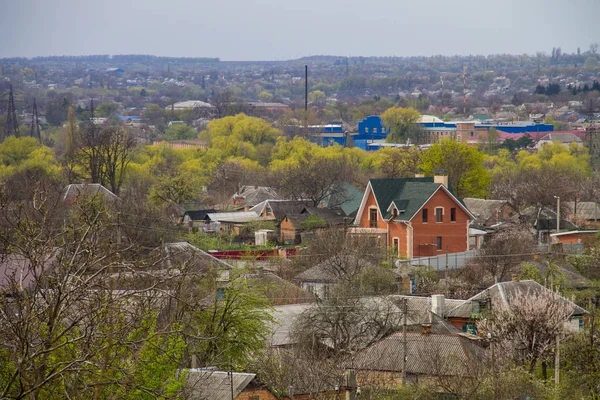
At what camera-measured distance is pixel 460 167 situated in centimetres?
5312

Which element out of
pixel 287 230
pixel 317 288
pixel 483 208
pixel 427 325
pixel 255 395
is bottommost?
pixel 483 208

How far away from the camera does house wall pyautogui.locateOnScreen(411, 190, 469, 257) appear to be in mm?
40469

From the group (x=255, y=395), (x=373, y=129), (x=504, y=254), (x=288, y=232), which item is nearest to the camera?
(x=255, y=395)

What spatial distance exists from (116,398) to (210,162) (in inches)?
2799

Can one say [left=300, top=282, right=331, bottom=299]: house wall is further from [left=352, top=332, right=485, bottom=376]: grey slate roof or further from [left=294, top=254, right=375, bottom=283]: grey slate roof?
[left=352, top=332, right=485, bottom=376]: grey slate roof

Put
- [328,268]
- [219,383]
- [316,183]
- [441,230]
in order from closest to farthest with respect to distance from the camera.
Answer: [219,383] < [328,268] < [441,230] < [316,183]

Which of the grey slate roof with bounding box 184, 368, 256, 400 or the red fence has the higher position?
the grey slate roof with bounding box 184, 368, 256, 400

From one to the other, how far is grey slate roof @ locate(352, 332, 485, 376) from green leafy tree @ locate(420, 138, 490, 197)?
30.1 meters

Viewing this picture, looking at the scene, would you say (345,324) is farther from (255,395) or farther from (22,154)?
(22,154)

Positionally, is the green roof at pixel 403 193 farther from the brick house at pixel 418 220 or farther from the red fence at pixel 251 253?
the red fence at pixel 251 253

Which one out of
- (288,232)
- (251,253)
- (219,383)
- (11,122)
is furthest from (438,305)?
(11,122)

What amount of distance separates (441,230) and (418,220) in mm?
986

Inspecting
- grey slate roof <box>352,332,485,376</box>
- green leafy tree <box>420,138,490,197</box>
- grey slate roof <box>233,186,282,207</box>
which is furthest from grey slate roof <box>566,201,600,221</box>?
grey slate roof <box>352,332,485,376</box>

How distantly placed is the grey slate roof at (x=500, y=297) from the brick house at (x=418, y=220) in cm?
1293
